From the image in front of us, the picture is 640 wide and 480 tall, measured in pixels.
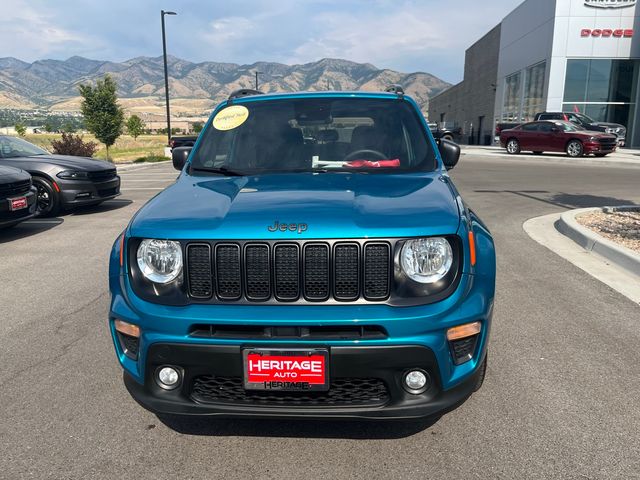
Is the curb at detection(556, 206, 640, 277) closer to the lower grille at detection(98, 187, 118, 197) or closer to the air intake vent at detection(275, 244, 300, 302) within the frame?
the air intake vent at detection(275, 244, 300, 302)

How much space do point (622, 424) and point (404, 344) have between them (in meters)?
1.50

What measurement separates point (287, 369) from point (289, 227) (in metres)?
0.63

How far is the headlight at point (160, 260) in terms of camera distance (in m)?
2.42

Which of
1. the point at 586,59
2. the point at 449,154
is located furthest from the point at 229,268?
the point at 586,59

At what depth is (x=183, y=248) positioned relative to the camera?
2393 mm

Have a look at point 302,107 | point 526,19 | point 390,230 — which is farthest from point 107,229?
point 526,19

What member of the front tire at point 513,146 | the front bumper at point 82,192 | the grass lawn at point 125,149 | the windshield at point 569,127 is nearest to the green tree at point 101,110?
the grass lawn at point 125,149

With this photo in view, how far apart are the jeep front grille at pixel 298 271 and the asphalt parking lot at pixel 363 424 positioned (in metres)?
0.82

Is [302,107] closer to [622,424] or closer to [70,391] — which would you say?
[70,391]

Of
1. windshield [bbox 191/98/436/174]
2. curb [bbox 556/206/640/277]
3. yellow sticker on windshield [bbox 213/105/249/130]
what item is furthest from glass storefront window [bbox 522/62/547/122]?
yellow sticker on windshield [bbox 213/105/249/130]

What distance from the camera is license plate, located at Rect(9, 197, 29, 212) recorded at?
7.36 meters

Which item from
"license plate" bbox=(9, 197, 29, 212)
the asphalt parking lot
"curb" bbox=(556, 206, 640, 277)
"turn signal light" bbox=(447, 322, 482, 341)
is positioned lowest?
the asphalt parking lot

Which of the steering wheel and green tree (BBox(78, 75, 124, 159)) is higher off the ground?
green tree (BBox(78, 75, 124, 159))

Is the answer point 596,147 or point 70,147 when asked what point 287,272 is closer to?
point 70,147
